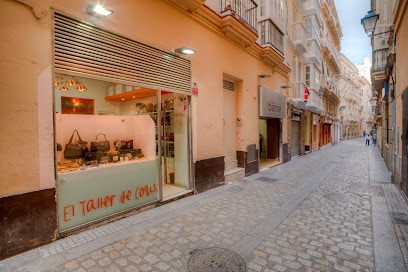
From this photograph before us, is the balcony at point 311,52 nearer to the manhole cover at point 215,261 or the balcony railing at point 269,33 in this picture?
the balcony railing at point 269,33

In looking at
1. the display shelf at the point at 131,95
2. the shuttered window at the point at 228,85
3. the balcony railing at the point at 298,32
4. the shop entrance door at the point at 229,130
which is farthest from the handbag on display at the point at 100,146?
the balcony railing at the point at 298,32

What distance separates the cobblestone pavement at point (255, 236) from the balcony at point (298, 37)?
11.6 meters

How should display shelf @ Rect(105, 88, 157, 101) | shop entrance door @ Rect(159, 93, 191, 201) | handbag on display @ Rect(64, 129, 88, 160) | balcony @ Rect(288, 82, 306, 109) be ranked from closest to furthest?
handbag on display @ Rect(64, 129, 88, 160), display shelf @ Rect(105, 88, 157, 101), shop entrance door @ Rect(159, 93, 191, 201), balcony @ Rect(288, 82, 306, 109)

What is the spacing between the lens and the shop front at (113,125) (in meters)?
4.15

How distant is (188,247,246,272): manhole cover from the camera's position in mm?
3184

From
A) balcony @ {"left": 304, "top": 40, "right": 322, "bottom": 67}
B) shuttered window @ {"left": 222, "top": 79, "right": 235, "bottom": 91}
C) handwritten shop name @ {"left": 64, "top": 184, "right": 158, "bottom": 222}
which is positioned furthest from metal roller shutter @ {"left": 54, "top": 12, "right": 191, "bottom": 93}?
balcony @ {"left": 304, "top": 40, "right": 322, "bottom": 67}

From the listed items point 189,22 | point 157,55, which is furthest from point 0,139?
point 189,22

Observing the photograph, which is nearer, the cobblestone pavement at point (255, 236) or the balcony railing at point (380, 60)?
the cobblestone pavement at point (255, 236)

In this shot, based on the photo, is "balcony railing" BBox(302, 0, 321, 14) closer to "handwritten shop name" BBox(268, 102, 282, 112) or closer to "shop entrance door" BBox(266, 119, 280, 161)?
"shop entrance door" BBox(266, 119, 280, 161)

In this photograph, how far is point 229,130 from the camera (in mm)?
9039

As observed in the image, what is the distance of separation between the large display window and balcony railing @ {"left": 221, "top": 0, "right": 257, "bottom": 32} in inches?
158

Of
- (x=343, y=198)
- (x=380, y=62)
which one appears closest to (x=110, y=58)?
(x=343, y=198)

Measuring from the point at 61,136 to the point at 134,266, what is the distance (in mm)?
3682

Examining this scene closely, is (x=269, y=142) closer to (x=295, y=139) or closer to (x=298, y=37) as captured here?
(x=295, y=139)
